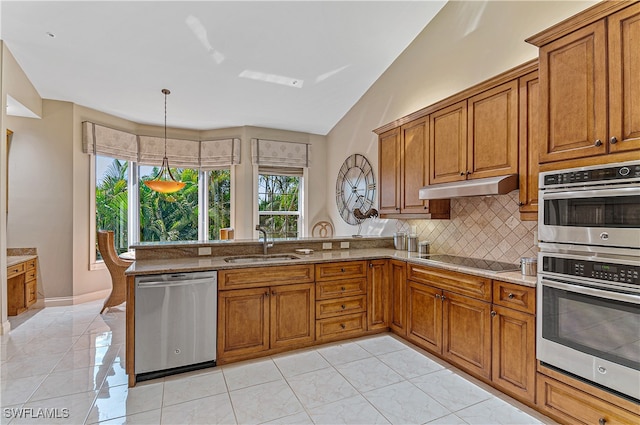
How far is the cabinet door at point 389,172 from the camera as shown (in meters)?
3.74

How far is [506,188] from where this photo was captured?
8.04 ft

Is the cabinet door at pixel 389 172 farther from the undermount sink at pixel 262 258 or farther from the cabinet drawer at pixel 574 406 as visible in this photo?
the cabinet drawer at pixel 574 406

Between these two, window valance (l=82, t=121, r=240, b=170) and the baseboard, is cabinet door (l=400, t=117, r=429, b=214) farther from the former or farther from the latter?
the baseboard

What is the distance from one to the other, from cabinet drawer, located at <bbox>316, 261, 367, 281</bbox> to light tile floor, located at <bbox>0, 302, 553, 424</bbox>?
68 cm

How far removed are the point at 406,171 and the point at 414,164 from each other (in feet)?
0.48

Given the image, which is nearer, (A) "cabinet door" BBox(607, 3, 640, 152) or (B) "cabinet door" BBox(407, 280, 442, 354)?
(A) "cabinet door" BBox(607, 3, 640, 152)

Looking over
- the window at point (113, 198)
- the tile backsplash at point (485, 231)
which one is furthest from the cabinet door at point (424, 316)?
the window at point (113, 198)

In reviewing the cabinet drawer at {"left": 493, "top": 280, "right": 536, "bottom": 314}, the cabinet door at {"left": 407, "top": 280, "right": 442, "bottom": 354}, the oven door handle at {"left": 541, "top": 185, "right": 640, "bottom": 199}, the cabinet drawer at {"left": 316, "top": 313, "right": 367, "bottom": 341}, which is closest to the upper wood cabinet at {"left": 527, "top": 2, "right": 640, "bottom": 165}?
the oven door handle at {"left": 541, "top": 185, "right": 640, "bottom": 199}

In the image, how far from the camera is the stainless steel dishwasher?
243cm

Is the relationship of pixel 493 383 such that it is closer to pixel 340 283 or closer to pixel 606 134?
pixel 340 283

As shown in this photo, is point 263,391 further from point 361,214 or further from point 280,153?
point 280,153

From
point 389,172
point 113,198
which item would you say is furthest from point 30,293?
point 389,172

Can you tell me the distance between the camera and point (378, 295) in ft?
11.1

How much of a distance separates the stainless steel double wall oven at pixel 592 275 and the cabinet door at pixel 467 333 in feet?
1.36
